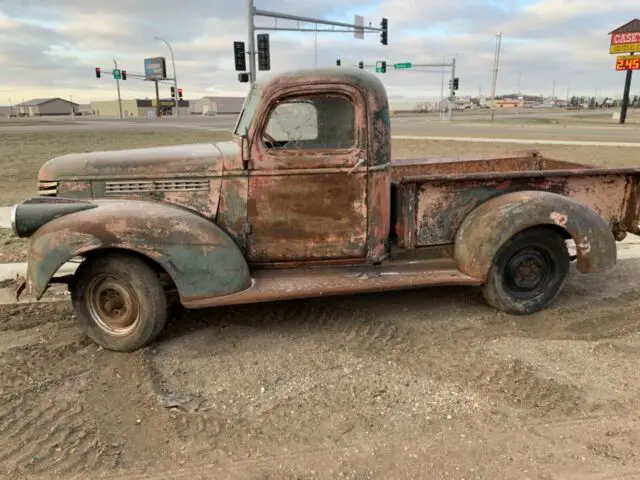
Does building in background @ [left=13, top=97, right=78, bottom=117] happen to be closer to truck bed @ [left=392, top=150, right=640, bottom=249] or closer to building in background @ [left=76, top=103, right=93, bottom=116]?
building in background @ [left=76, top=103, right=93, bottom=116]

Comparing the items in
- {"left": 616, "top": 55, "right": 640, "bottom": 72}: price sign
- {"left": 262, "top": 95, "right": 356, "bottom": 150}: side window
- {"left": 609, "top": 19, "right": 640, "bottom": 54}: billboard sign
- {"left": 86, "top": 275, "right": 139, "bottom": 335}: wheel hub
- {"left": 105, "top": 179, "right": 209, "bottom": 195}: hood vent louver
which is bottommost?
{"left": 86, "top": 275, "right": 139, "bottom": 335}: wheel hub

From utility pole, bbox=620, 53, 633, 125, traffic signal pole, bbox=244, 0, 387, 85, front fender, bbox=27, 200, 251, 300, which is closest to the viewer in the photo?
front fender, bbox=27, 200, 251, 300

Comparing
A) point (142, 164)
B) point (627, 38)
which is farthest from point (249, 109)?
point (627, 38)

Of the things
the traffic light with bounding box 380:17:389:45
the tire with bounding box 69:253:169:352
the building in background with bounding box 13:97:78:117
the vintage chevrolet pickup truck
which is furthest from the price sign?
the building in background with bounding box 13:97:78:117

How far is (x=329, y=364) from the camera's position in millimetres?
3637

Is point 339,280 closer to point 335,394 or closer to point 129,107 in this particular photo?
point 335,394

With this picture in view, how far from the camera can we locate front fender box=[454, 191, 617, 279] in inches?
163

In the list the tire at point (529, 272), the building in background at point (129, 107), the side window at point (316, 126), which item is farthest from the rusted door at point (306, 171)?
the building in background at point (129, 107)

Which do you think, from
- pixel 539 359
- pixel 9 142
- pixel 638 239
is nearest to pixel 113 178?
pixel 539 359

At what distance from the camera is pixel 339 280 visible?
13.4 ft

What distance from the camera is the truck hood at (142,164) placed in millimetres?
3953

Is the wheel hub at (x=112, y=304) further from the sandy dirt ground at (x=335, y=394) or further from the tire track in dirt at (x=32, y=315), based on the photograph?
the tire track in dirt at (x=32, y=315)

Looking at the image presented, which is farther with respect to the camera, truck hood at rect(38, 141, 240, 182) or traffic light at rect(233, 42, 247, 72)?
traffic light at rect(233, 42, 247, 72)

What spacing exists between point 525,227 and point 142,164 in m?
3.05
